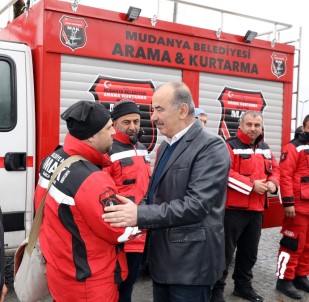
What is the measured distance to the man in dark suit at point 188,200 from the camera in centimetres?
208

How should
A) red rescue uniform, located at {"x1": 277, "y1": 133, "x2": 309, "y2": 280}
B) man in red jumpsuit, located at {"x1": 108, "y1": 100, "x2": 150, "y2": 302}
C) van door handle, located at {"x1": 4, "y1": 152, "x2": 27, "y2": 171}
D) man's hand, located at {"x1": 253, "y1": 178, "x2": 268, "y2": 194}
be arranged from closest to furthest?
man in red jumpsuit, located at {"x1": 108, "y1": 100, "x2": 150, "y2": 302} → van door handle, located at {"x1": 4, "y1": 152, "x2": 27, "y2": 171} → man's hand, located at {"x1": 253, "y1": 178, "x2": 268, "y2": 194} → red rescue uniform, located at {"x1": 277, "y1": 133, "x2": 309, "y2": 280}

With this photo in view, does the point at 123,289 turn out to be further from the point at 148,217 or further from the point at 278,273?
the point at 278,273

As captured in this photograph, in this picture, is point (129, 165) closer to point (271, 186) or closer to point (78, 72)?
point (78, 72)

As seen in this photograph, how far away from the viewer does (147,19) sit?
4148 mm

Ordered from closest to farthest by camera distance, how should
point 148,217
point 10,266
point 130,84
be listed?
point 148,217
point 130,84
point 10,266

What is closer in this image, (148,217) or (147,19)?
(148,217)

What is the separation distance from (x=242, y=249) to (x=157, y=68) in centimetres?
199

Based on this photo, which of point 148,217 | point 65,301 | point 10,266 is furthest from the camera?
point 10,266

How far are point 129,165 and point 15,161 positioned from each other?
1036 millimetres

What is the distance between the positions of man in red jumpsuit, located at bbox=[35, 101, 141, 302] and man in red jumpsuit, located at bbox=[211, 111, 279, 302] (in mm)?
1952

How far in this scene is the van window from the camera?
12.0ft

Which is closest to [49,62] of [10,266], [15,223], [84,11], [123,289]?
[84,11]

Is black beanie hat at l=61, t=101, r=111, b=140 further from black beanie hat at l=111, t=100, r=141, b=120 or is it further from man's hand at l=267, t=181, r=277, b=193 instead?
man's hand at l=267, t=181, r=277, b=193

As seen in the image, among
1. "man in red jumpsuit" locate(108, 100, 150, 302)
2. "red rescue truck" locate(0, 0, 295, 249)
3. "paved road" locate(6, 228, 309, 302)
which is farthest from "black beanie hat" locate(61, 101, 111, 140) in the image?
"paved road" locate(6, 228, 309, 302)
